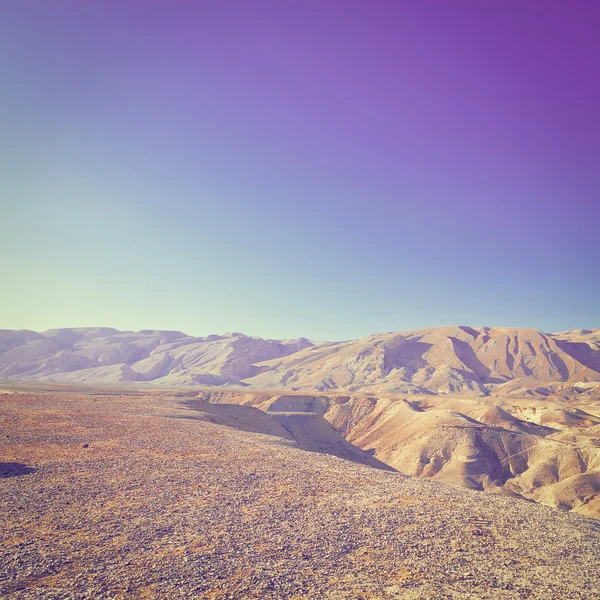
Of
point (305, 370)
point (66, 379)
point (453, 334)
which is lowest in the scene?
point (66, 379)

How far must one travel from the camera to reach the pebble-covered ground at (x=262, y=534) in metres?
9.09

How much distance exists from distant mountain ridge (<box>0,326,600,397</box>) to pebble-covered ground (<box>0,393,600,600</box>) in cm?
10572

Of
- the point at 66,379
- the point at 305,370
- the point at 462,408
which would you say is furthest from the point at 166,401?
the point at 66,379

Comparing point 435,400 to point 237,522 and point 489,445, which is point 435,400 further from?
point 237,522

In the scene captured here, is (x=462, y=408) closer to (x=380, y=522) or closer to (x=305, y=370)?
(x=380, y=522)

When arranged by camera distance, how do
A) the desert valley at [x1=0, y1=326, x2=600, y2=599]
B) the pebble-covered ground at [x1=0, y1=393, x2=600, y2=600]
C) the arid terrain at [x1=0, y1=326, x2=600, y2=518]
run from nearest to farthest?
the pebble-covered ground at [x1=0, y1=393, x2=600, y2=600] → the desert valley at [x1=0, y1=326, x2=600, y2=599] → the arid terrain at [x1=0, y1=326, x2=600, y2=518]

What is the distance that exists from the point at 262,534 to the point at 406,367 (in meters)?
151

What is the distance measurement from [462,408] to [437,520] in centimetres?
7302

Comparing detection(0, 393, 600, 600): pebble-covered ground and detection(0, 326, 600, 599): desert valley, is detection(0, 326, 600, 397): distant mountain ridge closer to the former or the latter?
detection(0, 326, 600, 599): desert valley

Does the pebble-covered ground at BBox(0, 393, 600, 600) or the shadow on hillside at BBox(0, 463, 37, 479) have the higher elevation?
the pebble-covered ground at BBox(0, 393, 600, 600)

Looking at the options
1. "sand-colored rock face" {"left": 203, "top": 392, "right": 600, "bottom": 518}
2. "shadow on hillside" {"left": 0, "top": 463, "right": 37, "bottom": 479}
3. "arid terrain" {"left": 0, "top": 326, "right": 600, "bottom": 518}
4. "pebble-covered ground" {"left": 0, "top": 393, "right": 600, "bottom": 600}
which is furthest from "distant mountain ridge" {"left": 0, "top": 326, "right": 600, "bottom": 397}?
"shadow on hillside" {"left": 0, "top": 463, "right": 37, "bottom": 479}

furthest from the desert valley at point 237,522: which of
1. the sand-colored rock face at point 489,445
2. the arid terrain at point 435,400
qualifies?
the arid terrain at point 435,400

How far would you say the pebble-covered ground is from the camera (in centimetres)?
909

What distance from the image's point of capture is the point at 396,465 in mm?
57156
